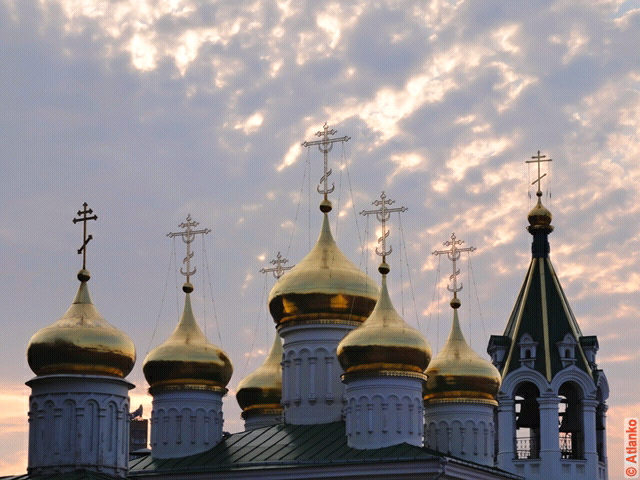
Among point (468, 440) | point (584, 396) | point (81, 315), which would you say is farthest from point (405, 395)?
point (584, 396)

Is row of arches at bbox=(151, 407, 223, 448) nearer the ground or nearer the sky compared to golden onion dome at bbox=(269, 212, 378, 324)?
nearer the ground

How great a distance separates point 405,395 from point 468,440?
4626 millimetres

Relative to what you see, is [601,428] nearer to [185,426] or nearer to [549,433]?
[549,433]

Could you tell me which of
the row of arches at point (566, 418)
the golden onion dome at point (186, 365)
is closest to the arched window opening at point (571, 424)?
the row of arches at point (566, 418)

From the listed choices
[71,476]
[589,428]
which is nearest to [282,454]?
[71,476]

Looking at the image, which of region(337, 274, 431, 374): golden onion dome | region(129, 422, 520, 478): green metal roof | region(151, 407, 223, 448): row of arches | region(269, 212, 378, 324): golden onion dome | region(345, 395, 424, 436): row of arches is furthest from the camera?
region(269, 212, 378, 324): golden onion dome

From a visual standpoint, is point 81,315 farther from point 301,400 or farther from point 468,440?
point 468,440

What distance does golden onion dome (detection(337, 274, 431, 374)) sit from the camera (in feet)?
152

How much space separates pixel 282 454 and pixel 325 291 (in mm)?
5051

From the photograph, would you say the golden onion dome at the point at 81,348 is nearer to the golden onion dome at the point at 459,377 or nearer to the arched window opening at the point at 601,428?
the golden onion dome at the point at 459,377

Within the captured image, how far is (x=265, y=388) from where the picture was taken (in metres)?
53.6

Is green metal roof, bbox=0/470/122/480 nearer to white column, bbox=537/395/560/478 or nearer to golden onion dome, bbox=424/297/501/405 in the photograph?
golden onion dome, bbox=424/297/501/405

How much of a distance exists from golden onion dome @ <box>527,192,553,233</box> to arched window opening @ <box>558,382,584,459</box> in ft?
17.9

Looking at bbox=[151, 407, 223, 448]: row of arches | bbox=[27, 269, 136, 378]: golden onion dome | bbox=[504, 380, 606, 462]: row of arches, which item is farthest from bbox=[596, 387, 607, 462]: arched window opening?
bbox=[27, 269, 136, 378]: golden onion dome
